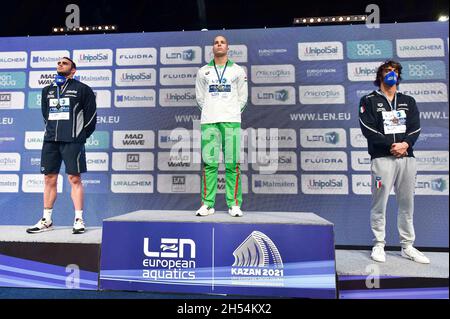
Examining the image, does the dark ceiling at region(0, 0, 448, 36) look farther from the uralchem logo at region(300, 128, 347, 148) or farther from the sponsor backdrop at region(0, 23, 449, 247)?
the uralchem logo at region(300, 128, 347, 148)

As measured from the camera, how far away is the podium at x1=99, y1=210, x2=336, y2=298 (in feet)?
6.29

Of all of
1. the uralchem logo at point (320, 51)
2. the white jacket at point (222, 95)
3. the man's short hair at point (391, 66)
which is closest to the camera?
the man's short hair at point (391, 66)

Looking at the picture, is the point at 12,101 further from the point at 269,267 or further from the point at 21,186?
the point at 269,267

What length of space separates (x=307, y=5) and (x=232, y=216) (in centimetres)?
263

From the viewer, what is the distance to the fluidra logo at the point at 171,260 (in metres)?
1.98

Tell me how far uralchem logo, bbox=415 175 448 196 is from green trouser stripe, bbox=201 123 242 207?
188 cm

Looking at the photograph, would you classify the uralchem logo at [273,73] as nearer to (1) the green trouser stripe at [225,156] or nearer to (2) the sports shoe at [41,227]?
(1) the green trouser stripe at [225,156]

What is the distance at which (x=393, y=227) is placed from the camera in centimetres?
283

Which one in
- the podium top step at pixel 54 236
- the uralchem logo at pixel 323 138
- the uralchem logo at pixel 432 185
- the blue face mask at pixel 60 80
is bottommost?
the podium top step at pixel 54 236

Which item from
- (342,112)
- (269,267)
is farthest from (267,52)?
(269,267)

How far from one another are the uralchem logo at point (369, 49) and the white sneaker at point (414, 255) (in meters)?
1.94

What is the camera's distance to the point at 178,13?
3.39 metres

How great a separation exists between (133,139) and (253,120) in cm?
133

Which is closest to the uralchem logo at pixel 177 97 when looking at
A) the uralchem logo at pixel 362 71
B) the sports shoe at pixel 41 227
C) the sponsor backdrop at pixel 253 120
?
the sponsor backdrop at pixel 253 120
